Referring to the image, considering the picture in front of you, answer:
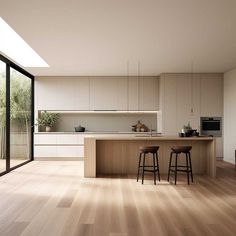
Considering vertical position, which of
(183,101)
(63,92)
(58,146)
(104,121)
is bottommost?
(58,146)

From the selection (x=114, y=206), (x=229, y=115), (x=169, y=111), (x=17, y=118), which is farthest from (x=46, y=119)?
(x=114, y=206)

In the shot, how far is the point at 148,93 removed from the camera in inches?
355

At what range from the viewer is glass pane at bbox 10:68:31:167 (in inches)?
282

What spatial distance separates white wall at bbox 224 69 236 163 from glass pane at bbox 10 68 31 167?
215 inches

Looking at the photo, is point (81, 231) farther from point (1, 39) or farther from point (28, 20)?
point (1, 39)

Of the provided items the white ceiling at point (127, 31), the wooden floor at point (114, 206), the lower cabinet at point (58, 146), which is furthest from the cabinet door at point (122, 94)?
the wooden floor at point (114, 206)

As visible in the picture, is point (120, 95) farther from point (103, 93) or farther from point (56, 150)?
point (56, 150)

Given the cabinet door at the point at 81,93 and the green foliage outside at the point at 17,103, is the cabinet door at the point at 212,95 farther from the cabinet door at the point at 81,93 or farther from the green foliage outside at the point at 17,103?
the green foliage outside at the point at 17,103

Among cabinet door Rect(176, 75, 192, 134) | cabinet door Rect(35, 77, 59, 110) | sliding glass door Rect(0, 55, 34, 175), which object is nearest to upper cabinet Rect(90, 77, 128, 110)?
cabinet door Rect(35, 77, 59, 110)

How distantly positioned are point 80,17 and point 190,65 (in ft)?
13.5

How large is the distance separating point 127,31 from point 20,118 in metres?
4.23

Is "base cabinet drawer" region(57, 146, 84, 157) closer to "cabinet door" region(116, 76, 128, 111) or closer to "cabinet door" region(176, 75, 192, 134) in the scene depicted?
"cabinet door" region(116, 76, 128, 111)

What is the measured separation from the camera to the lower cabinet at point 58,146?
8.64 meters

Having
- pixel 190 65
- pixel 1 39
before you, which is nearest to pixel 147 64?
pixel 190 65
